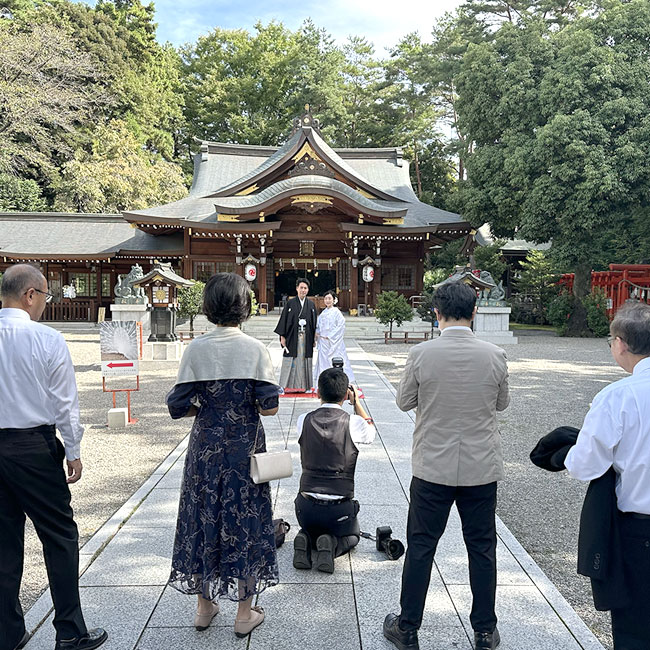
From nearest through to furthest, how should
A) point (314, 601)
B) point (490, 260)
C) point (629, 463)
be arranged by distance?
point (629, 463) → point (314, 601) → point (490, 260)

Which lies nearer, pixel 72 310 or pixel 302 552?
pixel 302 552

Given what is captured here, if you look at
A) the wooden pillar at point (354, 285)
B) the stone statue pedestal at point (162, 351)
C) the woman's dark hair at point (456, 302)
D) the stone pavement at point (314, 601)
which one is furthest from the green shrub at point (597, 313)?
the woman's dark hair at point (456, 302)

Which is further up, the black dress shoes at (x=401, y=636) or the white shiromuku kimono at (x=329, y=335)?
the white shiromuku kimono at (x=329, y=335)

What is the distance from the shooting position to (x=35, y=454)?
2139mm

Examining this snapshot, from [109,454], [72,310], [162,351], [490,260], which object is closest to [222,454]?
[109,454]

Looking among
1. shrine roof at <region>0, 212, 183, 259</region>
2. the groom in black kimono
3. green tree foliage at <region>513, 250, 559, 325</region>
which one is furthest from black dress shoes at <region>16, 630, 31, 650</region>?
green tree foliage at <region>513, 250, 559, 325</region>

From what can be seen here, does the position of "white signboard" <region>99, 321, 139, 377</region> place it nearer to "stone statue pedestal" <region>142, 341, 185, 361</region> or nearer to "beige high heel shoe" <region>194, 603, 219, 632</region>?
"stone statue pedestal" <region>142, 341, 185, 361</region>

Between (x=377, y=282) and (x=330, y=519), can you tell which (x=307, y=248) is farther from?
(x=330, y=519)

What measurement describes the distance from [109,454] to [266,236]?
1499cm

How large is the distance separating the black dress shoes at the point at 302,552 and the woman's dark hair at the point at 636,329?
1.98 meters

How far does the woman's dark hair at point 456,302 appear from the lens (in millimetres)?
2242

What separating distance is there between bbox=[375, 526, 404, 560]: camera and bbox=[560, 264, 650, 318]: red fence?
632 inches

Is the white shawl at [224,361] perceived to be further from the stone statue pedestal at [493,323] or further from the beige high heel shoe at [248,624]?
the stone statue pedestal at [493,323]

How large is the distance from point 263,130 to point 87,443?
31.4 m
